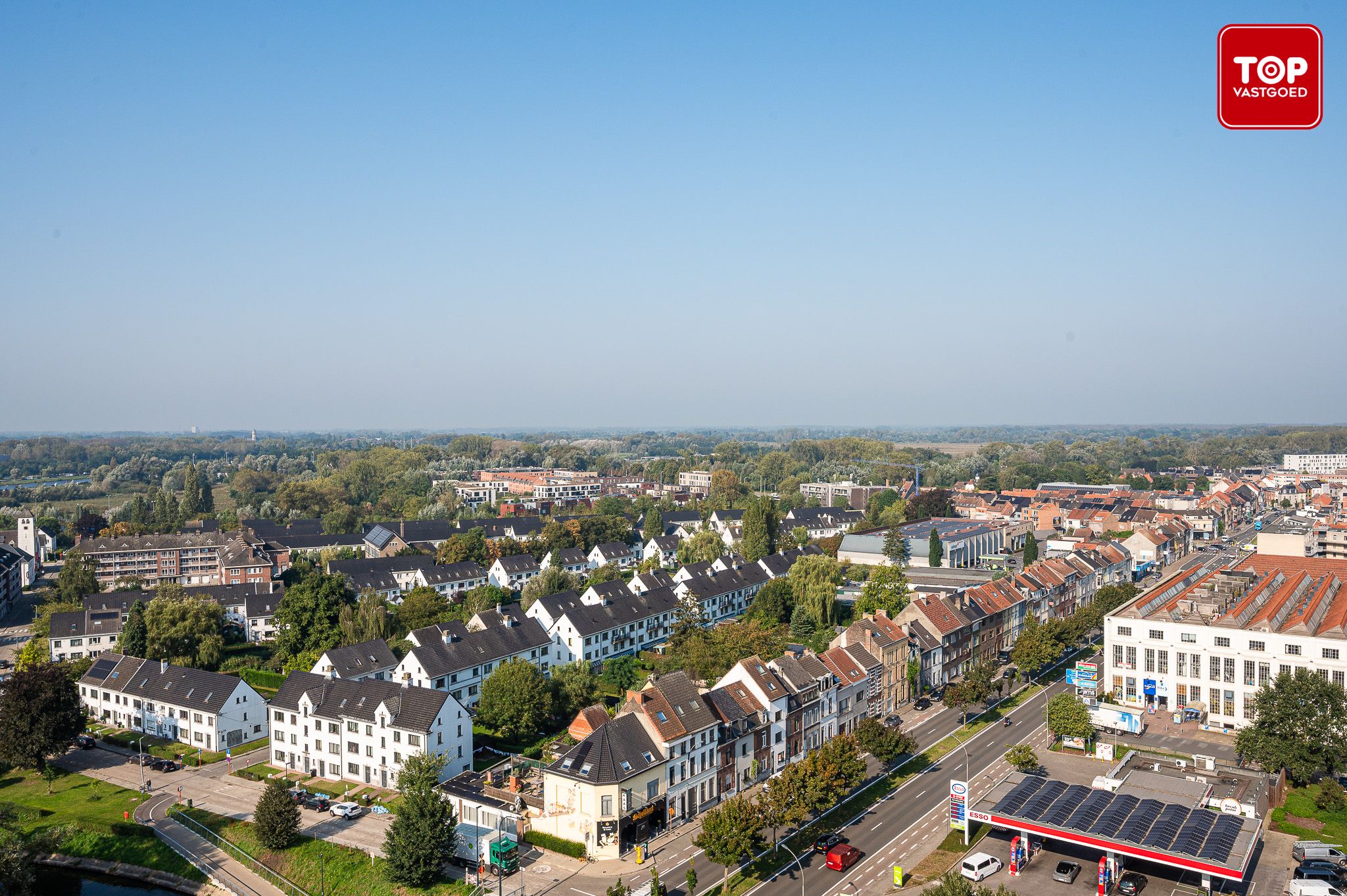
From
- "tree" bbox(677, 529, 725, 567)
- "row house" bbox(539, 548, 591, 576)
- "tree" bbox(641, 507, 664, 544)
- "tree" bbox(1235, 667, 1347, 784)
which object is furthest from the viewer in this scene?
"tree" bbox(641, 507, 664, 544)

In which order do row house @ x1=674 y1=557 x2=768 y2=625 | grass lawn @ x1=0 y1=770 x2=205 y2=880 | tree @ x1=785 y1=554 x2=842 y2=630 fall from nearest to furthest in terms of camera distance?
1. grass lawn @ x1=0 y1=770 x2=205 y2=880
2. tree @ x1=785 y1=554 x2=842 y2=630
3. row house @ x1=674 y1=557 x2=768 y2=625

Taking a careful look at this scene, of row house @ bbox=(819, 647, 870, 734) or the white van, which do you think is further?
row house @ bbox=(819, 647, 870, 734)

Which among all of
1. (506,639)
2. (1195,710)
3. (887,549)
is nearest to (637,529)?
(887,549)

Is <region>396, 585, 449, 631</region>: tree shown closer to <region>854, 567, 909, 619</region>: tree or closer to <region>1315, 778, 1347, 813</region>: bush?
<region>854, 567, 909, 619</region>: tree

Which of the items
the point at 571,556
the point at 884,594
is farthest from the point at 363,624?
the point at 884,594

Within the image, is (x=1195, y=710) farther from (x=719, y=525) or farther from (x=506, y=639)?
(x=719, y=525)

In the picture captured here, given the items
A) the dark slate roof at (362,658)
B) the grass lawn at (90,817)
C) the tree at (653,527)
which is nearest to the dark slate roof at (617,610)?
the dark slate roof at (362,658)

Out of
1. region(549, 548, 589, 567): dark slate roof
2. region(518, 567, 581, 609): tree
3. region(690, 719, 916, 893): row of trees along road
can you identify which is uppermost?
region(518, 567, 581, 609): tree

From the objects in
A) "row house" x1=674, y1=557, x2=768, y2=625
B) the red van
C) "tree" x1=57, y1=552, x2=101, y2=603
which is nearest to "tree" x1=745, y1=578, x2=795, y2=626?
"row house" x1=674, y1=557, x2=768, y2=625

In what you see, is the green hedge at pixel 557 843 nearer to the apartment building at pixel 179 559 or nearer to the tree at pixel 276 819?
the tree at pixel 276 819

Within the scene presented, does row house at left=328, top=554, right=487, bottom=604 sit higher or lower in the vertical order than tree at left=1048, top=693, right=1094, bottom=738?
higher
